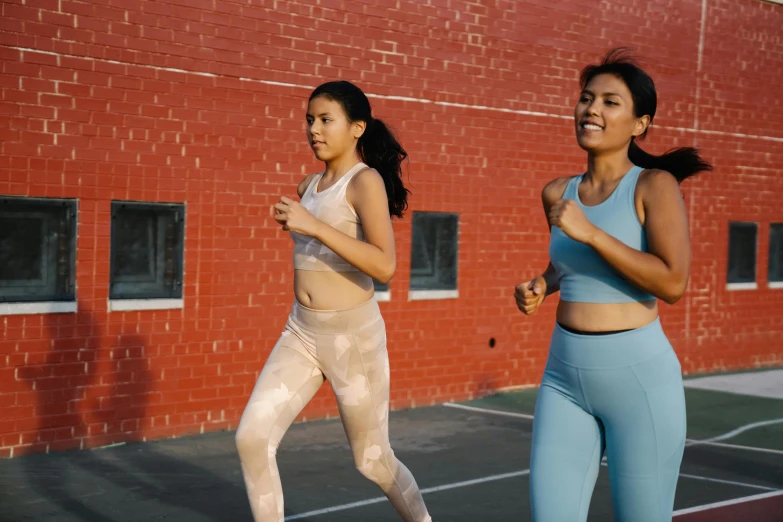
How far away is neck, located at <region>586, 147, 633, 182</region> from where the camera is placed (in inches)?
164

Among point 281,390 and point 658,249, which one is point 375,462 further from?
point 658,249

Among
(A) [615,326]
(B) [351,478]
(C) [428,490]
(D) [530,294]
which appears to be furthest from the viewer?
(B) [351,478]

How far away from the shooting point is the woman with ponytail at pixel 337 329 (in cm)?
516

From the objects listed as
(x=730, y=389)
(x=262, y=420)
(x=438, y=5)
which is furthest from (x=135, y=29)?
(x=730, y=389)

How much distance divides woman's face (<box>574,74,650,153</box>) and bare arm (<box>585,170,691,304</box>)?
27 cm

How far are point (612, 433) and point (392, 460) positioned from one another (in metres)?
1.70

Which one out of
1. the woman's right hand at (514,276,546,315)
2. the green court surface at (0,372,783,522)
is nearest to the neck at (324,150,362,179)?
the woman's right hand at (514,276,546,315)

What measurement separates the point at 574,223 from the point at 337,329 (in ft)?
5.90

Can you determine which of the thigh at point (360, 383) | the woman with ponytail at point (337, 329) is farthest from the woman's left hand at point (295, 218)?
the thigh at point (360, 383)

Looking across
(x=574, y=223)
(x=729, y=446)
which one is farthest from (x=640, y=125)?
(x=729, y=446)

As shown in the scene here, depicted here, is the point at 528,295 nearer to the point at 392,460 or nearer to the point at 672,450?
the point at 672,450

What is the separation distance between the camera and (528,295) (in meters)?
4.45

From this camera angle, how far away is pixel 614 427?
401 cm

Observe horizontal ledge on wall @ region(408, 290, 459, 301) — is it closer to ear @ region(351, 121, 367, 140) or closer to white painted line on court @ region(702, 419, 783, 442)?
white painted line on court @ region(702, 419, 783, 442)
